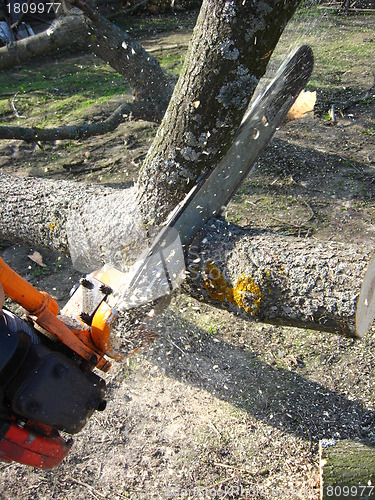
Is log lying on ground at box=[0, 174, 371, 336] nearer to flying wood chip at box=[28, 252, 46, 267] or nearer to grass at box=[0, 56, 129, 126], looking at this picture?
flying wood chip at box=[28, 252, 46, 267]

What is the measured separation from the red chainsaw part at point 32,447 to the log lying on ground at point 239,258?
88 cm

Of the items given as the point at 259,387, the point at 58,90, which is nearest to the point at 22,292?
the point at 259,387

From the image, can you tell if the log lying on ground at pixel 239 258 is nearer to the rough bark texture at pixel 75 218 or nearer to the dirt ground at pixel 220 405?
the rough bark texture at pixel 75 218

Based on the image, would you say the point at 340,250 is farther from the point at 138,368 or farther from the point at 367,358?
the point at 138,368

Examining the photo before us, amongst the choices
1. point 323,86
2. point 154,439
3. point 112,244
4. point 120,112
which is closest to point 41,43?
point 120,112

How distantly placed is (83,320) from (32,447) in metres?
0.53

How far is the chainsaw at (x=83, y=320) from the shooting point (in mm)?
1529

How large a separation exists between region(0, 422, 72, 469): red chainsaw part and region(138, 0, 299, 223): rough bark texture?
43.6 inches

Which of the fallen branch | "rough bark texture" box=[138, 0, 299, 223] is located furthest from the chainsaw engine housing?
the fallen branch

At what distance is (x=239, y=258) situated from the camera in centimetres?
191

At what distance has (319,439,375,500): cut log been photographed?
1697 mm

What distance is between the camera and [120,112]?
13.8 ft

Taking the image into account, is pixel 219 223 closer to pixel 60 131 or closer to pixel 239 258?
pixel 239 258

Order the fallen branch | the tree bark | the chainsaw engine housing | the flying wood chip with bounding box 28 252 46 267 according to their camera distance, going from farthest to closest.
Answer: the tree bark, the fallen branch, the flying wood chip with bounding box 28 252 46 267, the chainsaw engine housing
